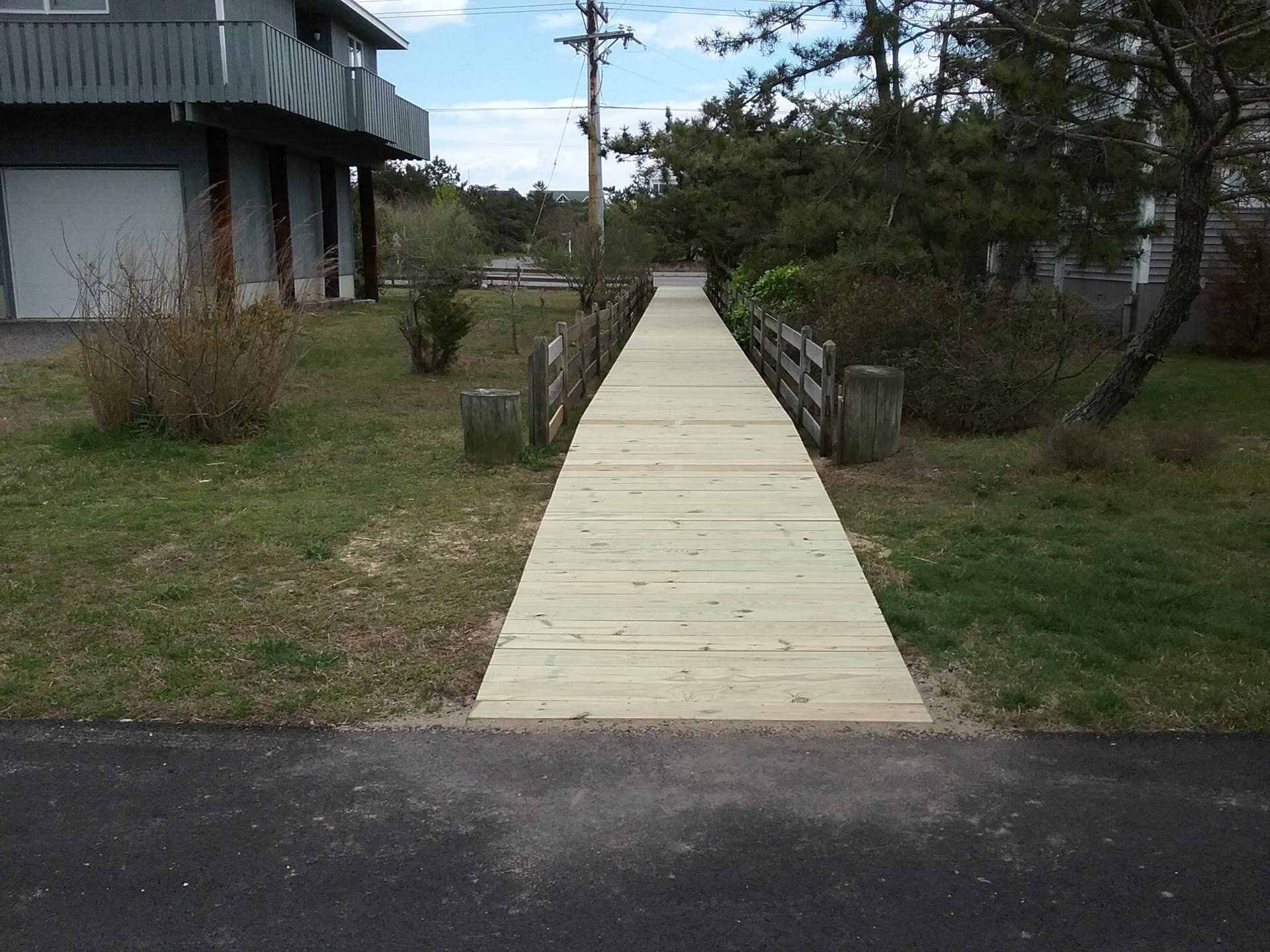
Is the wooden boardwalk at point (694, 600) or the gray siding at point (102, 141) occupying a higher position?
the gray siding at point (102, 141)

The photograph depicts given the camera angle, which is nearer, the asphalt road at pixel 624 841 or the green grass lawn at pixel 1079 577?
the asphalt road at pixel 624 841

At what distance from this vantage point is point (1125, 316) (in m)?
18.0

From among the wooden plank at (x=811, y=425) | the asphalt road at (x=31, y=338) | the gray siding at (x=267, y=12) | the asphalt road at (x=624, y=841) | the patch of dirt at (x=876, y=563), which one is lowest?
the asphalt road at (x=624, y=841)

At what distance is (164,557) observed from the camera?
21.4 ft

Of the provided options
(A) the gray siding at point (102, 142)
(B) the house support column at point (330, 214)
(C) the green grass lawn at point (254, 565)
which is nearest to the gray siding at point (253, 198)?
(A) the gray siding at point (102, 142)

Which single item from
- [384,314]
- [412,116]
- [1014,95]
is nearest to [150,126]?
[384,314]

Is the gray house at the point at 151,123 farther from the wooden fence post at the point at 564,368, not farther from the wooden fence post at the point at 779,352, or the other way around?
the wooden fence post at the point at 779,352

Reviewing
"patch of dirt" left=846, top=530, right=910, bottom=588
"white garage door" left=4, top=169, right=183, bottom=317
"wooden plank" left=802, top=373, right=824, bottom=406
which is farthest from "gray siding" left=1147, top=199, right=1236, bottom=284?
"white garage door" left=4, top=169, right=183, bottom=317

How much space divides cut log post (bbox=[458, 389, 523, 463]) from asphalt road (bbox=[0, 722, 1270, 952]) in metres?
4.95

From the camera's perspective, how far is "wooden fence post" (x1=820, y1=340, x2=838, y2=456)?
31.1 feet

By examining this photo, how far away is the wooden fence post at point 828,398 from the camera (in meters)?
9.47

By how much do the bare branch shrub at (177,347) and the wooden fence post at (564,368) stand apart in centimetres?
261

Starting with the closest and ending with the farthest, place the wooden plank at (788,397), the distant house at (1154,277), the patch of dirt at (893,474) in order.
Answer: the patch of dirt at (893,474) < the wooden plank at (788,397) < the distant house at (1154,277)

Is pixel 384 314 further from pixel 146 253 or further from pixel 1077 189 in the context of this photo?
pixel 1077 189
